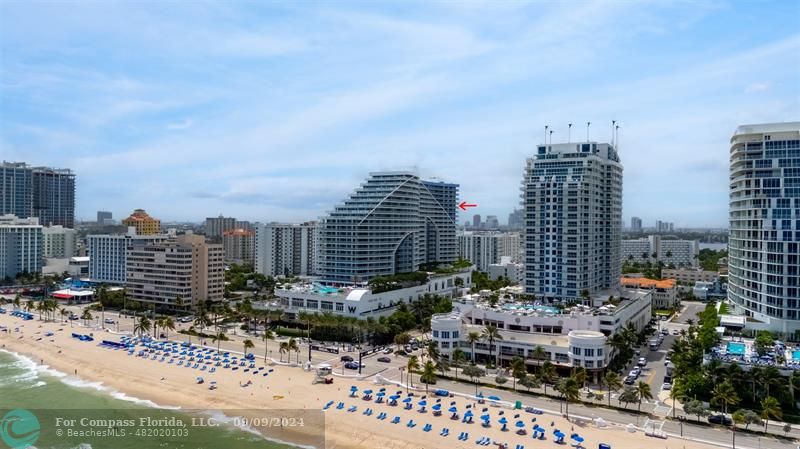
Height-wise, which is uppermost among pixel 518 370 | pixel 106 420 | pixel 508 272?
pixel 508 272

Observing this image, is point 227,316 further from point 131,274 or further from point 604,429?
point 604,429

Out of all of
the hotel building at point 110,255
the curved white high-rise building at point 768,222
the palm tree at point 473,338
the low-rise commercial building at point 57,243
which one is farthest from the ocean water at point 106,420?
the low-rise commercial building at point 57,243

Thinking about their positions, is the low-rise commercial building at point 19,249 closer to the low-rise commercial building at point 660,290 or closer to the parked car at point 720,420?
the low-rise commercial building at point 660,290

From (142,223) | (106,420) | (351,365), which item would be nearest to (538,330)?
(351,365)

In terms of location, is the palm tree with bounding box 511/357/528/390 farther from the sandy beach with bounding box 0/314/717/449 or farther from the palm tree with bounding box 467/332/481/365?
the palm tree with bounding box 467/332/481/365

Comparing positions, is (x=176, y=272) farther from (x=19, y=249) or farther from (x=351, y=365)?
(x=19, y=249)

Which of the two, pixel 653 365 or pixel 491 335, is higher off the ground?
pixel 491 335
